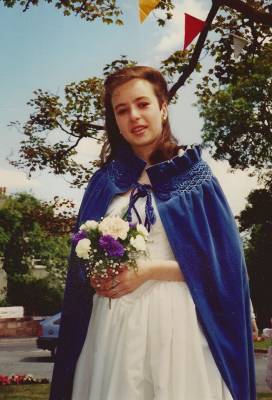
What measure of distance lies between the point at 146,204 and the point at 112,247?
0.38m

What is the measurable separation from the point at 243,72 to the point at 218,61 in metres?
0.46

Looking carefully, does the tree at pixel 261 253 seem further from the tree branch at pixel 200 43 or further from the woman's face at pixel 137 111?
the woman's face at pixel 137 111

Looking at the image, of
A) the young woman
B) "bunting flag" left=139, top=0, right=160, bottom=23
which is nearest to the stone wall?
"bunting flag" left=139, top=0, right=160, bottom=23

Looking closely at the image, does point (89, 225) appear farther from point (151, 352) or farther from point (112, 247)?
point (151, 352)

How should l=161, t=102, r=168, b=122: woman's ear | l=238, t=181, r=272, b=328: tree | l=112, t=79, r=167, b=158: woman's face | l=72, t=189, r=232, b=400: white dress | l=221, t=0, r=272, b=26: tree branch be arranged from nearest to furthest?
l=72, t=189, r=232, b=400: white dress < l=112, t=79, r=167, b=158: woman's face < l=161, t=102, r=168, b=122: woman's ear < l=221, t=0, r=272, b=26: tree branch < l=238, t=181, r=272, b=328: tree

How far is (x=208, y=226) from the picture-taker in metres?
3.05

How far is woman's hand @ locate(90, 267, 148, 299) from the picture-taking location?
2874mm

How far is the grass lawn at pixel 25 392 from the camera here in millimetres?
9008

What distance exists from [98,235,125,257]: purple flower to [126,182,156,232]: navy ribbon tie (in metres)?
0.30

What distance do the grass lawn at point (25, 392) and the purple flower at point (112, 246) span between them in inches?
260

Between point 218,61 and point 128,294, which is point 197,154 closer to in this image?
point 128,294

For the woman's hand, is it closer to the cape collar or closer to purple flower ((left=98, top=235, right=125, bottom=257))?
purple flower ((left=98, top=235, right=125, bottom=257))

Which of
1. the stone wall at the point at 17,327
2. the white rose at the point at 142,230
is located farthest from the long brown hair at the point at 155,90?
the stone wall at the point at 17,327

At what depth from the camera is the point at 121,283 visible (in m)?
2.88
